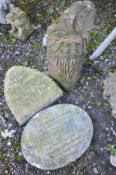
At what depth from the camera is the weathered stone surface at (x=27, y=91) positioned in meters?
3.06

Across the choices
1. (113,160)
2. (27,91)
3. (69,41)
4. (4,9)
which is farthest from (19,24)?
(113,160)

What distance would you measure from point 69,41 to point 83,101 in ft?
1.99

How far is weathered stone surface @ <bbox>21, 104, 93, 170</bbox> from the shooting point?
113 inches

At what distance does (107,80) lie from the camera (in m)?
3.23

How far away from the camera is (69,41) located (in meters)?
2.75

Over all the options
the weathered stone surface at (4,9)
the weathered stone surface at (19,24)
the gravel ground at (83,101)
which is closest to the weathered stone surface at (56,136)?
the gravel ground at (83,101)

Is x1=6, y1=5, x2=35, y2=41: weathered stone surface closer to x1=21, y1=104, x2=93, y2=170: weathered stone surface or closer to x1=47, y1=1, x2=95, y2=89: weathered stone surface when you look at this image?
x1=47, y1=1, x2=95, y2=89: weathered stone surface

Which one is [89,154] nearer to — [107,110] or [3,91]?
[107,110]

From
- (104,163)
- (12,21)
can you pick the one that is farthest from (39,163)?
(12,21)

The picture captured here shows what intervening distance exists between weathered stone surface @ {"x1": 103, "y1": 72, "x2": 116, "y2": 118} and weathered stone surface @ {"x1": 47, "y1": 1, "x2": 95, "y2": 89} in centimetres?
25

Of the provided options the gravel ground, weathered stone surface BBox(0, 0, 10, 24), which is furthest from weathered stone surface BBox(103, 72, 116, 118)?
weathered stone surface BBox(0, 0, 10, 24)

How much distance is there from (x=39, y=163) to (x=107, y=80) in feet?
2.94

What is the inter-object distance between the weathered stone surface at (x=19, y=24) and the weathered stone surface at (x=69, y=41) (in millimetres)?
552

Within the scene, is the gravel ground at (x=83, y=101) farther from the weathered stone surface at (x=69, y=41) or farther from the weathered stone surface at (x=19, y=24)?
the weathered stone surface at (x=69, y=41)
